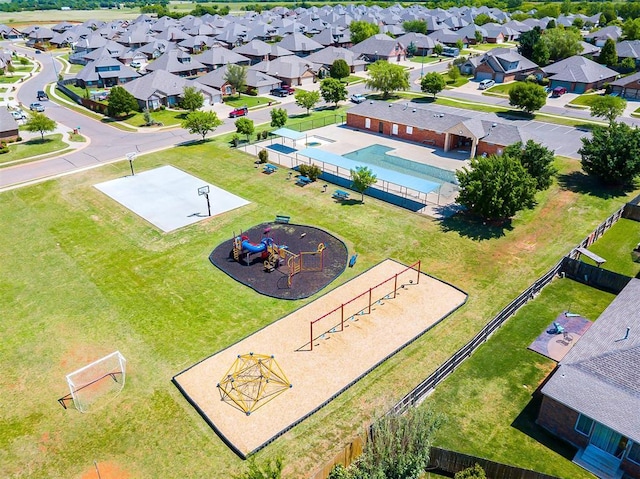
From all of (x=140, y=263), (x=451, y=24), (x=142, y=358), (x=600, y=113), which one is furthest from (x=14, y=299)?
(x=451, y=24)

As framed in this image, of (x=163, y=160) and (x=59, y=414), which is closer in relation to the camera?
(x=59, y=414)

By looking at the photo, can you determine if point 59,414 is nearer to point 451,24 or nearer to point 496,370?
point 496,370

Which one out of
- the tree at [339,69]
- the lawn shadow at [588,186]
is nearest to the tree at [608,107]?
the lawn shadow at [588,186]

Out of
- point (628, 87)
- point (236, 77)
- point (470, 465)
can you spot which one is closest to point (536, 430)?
point (470, 465)

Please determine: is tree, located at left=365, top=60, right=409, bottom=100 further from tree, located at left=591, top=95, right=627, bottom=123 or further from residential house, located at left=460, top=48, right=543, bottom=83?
tree, located at left=591, top=95, right=627, bottom=123

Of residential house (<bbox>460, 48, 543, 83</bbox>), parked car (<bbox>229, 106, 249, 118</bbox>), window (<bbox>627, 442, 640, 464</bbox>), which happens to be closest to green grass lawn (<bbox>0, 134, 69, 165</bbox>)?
parked car (<bbox>229, 106, 249, 118</bbox>)
